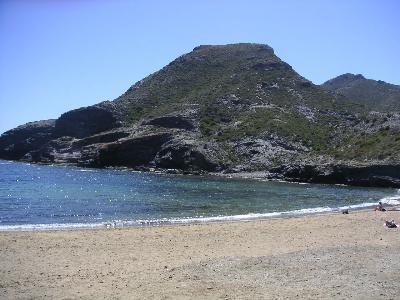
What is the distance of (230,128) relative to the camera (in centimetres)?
11400

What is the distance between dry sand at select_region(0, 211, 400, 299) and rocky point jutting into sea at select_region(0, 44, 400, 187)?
183ft

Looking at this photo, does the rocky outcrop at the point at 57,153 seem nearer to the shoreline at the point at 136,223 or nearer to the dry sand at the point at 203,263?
the shoreline at the point at 136,223

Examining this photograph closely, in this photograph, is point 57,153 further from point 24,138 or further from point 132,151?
point 24,138

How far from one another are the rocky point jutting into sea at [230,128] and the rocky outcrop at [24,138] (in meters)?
0.42

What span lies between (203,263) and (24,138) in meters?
153

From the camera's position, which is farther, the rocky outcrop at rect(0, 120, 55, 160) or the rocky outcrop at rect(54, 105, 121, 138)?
the rocky outcrop at rect(0, 120, 55, 160)

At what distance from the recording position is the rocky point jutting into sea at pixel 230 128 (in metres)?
84.8

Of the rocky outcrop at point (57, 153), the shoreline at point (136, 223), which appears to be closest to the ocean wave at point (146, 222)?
the shoreline at point (136, 223)

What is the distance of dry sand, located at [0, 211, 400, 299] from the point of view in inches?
457

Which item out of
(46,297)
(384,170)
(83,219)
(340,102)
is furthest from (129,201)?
(340,102)

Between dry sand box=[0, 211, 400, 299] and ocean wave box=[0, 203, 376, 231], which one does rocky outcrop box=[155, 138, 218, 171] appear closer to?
ocean wave box=[0, 203, 376, 231]

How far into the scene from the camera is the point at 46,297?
36.6 ft

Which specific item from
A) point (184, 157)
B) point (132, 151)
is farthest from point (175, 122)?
point (184, 157)

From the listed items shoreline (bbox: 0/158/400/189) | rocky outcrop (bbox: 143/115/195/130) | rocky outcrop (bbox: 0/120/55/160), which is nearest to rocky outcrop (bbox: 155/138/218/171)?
shoreline (bbox: 0/158/400/189)
